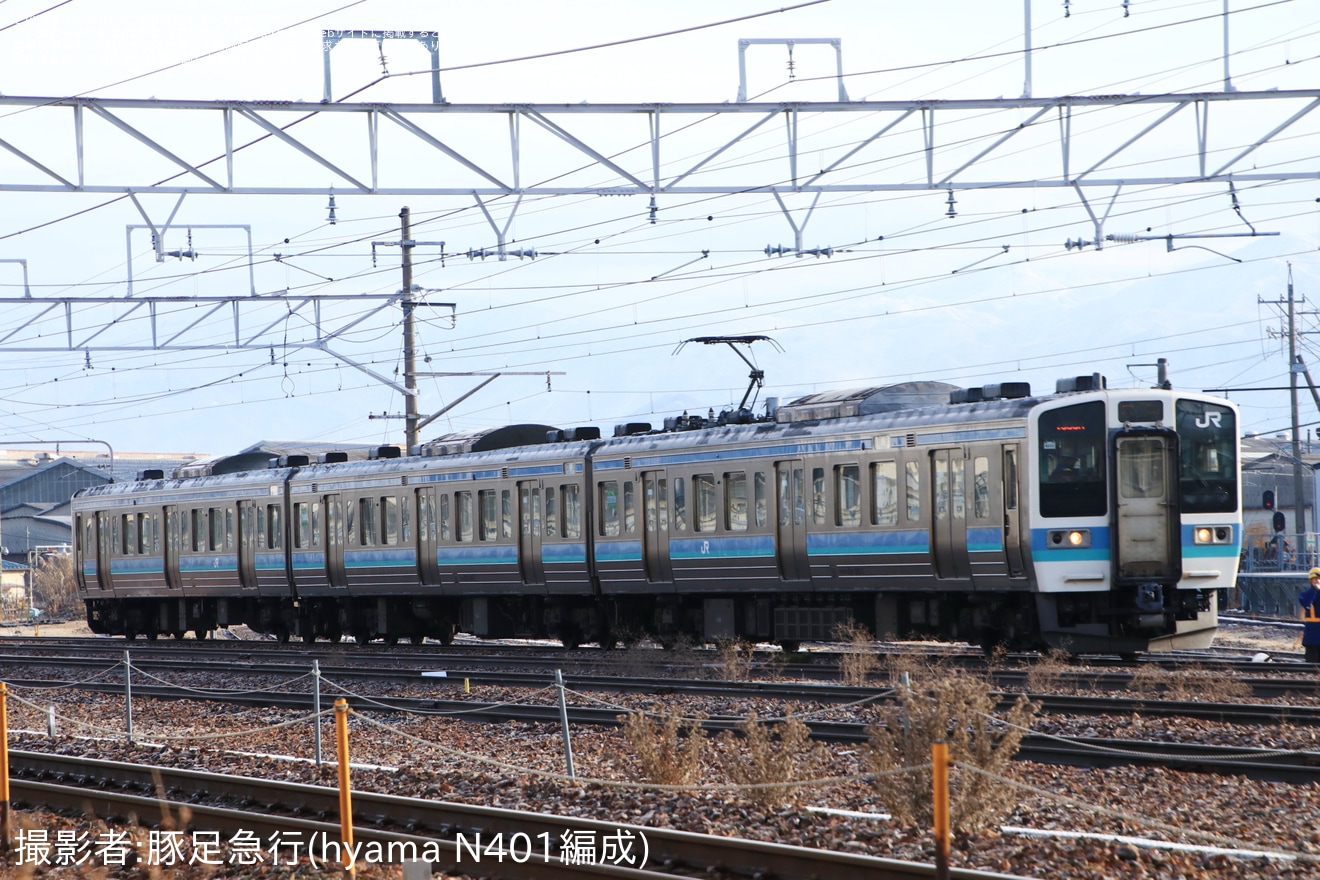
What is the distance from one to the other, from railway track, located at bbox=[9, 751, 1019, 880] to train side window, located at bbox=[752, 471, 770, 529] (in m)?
10.7

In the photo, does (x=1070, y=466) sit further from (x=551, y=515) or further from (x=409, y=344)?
(x=409, y=344)

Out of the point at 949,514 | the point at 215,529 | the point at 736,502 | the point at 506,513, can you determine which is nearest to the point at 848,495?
the point at 949,514

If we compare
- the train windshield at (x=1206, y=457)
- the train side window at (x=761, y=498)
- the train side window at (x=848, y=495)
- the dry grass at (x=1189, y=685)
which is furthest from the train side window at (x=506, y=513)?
the dry grass at (x=1189, y=685)

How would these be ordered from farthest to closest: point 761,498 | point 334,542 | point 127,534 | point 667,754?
point 127,534
point 334,542
point 761,498
point 667,754

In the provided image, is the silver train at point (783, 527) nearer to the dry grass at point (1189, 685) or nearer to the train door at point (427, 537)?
the train door at point (427, 537)

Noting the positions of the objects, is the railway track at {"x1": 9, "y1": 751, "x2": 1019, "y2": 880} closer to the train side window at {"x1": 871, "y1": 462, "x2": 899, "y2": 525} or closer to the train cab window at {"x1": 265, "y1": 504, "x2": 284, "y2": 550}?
the train side window at {"x1": 871, "y1": 462, "x2": 899, "y2": 525}

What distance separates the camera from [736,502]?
23453 mm

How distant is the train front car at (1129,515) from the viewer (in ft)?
63.8

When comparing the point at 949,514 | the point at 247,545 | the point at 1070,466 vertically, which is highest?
the point at 1070,466

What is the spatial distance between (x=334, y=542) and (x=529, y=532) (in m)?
5.54

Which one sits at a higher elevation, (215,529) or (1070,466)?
(1070,466)

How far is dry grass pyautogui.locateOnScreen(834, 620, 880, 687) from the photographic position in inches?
750

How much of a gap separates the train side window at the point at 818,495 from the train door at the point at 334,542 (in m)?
11.6

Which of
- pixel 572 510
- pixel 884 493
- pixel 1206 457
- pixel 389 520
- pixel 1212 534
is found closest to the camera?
pixel 1212 534
